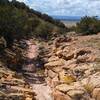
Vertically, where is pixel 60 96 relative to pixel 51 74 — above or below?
above

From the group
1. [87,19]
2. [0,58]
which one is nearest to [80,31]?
[87,19]

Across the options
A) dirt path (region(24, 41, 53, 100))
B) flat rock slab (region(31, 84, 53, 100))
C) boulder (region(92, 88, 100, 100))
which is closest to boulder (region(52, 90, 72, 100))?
boulder (region(92, 88, 100, 100))

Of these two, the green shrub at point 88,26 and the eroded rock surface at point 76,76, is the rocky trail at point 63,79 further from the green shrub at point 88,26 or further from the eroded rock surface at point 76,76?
the green shrub at point 88,26

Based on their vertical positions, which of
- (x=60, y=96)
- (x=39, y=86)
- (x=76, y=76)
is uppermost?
(x=60, y=96)

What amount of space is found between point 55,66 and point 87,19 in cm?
3845

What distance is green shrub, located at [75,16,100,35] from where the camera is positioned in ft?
230

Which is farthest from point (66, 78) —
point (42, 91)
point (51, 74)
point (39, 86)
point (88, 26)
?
point (88, 26)

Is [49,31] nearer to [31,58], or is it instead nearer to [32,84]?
[31,58]

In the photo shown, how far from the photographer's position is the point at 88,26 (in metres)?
71.5

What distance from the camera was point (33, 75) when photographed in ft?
135

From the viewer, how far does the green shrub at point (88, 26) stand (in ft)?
230

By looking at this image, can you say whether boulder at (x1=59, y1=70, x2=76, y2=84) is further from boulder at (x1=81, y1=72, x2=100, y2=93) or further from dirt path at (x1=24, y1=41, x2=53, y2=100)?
boulder at (x1=81, y1=72, x2=100, y2=93)

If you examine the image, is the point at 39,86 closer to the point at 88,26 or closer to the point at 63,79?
the point at 63,79

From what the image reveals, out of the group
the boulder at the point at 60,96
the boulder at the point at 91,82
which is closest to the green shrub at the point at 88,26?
the boulder at the point at 91,82
